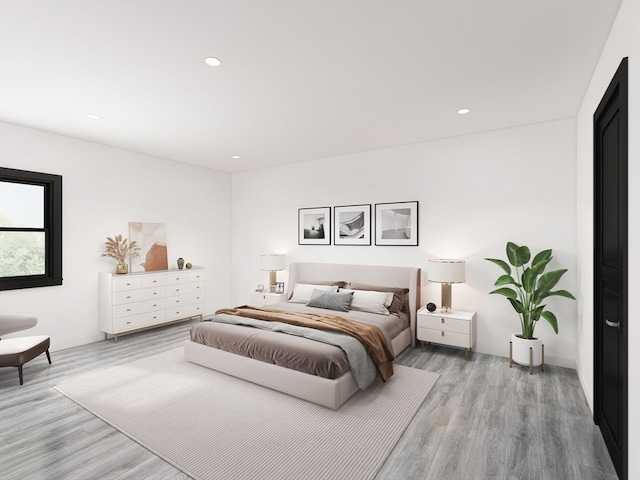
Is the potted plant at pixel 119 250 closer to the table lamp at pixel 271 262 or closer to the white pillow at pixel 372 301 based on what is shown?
the table lamp at pixel 271 262

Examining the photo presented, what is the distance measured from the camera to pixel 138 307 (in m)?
4.99

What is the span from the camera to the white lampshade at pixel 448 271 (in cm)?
415

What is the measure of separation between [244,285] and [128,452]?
4428mm

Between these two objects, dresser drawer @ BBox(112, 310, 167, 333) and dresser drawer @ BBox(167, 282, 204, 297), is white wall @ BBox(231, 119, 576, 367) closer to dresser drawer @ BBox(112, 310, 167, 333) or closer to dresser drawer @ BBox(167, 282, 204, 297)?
dresser drawer @ BBox(167, 282, 204, 297)

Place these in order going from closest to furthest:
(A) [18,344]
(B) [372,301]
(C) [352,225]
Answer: (A) [18,344]
(B) [372,301]
(C) [352,225]

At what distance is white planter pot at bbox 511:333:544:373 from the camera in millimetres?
3637

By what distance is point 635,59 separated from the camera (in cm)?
168

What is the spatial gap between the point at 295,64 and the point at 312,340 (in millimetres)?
2388

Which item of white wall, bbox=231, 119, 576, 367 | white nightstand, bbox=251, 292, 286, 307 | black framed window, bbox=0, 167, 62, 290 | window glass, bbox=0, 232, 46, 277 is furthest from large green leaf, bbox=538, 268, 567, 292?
window glass, bbox=0, 232, 46, 277

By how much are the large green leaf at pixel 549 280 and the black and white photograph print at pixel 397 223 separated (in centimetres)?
161

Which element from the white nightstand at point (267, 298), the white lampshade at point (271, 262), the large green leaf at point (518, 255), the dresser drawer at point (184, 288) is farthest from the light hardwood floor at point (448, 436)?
the white lampshade at point (271, 262)

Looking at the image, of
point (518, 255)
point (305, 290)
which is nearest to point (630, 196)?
point (518, 255)

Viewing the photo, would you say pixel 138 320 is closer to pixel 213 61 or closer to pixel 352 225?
pixel 352 225

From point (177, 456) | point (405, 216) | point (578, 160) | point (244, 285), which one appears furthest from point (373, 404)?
point (244, 285)
